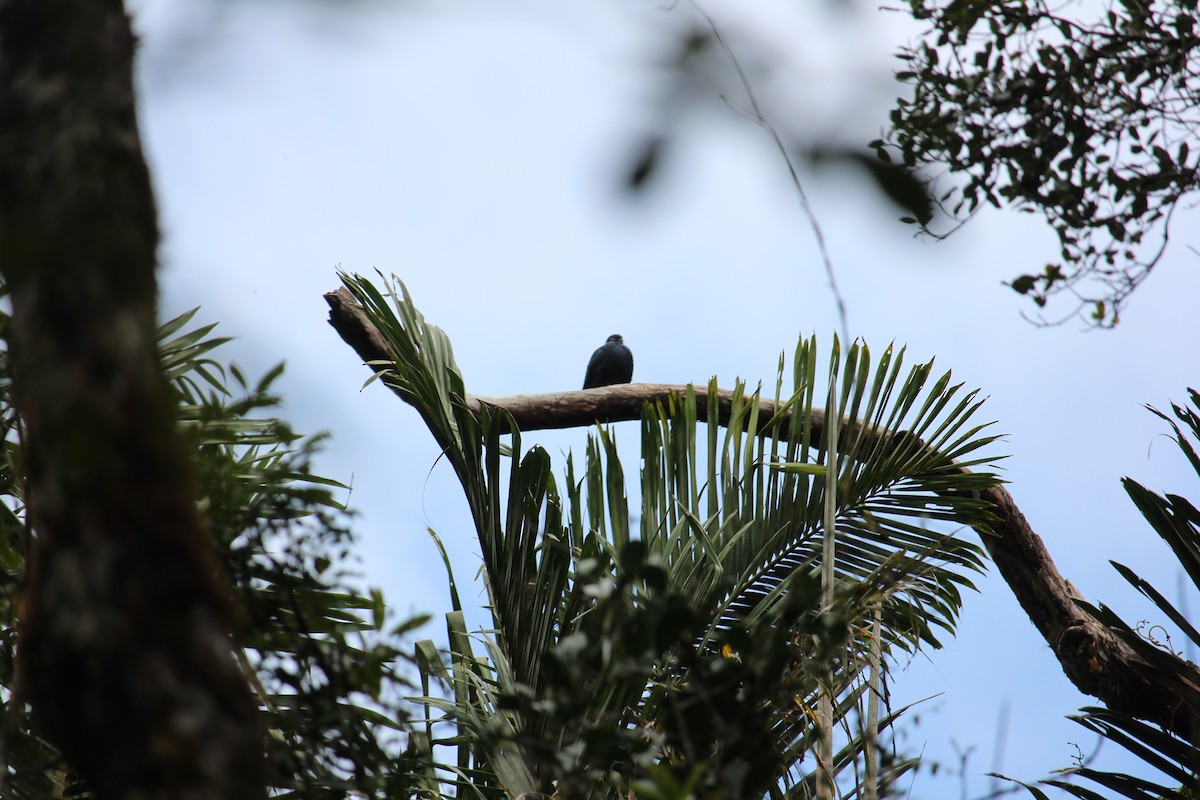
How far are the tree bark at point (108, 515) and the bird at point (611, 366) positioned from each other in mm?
8477

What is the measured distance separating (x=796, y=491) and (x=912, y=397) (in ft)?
1.69

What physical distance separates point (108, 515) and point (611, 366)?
8.65 m

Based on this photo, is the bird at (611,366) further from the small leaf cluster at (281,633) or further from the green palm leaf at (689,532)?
the small leaf cluster at (281,633)

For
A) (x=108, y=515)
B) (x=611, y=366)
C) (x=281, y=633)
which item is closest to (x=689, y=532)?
(x=281, y=633)

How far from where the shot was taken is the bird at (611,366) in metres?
9.30

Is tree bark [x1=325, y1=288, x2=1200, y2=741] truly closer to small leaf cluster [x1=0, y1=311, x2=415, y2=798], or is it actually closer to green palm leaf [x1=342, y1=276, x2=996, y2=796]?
green palm leaf [x1=342, y1=276, x2=996, y2=796]

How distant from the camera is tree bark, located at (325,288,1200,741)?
2.97 metres

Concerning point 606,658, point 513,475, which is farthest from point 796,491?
point 606,658

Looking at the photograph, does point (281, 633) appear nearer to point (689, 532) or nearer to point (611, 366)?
point (689, 532)

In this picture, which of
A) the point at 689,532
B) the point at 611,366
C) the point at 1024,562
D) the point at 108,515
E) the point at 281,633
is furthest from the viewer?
the point at 611,366

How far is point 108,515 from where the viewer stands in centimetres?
70

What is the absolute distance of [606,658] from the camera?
1012 millimetres

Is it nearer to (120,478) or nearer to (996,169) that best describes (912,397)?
(996,169)

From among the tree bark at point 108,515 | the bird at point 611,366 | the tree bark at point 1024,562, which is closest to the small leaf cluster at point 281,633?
the tree bark at point 108,515
